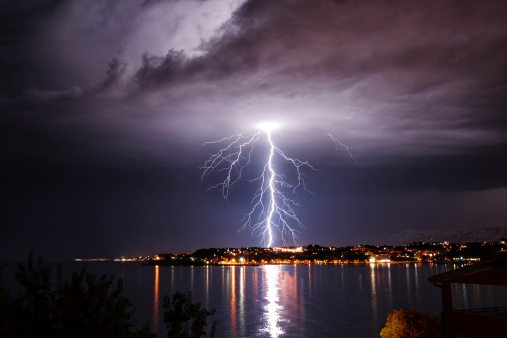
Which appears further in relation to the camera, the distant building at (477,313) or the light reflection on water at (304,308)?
the light reflection on water at (304,308)

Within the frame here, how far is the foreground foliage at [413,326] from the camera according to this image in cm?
2283

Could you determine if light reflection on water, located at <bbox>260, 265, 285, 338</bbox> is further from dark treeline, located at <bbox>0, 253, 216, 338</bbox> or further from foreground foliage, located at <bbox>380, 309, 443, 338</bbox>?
dark treeline, located at <bbox>0, 253, 216, 338</bbox>

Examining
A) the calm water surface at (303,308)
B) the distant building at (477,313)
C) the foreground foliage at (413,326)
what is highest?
the distant building at (477,313)

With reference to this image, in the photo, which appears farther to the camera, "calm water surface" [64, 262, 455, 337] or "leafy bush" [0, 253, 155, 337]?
"calm water surface" [64, 262, 455, 337]

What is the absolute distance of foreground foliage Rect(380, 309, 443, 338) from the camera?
22.8 metres

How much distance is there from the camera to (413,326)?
2331cm

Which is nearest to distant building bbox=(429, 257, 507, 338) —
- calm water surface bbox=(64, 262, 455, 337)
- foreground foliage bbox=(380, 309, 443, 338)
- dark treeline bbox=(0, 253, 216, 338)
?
foreground foliage bbox=(380, 309, 443, 338)

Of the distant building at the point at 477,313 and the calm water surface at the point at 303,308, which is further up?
the distant building at the point at 477,313

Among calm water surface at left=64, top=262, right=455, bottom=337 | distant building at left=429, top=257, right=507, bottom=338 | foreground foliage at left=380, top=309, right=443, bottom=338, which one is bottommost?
calm water surface at left=64, top=262, right=455, bottom=337

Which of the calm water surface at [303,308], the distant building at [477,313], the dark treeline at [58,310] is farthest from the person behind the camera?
the calm water surface at [303,308]

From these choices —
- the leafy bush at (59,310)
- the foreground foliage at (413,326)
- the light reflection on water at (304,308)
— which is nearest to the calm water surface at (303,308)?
the light reflection on water at (304,308)

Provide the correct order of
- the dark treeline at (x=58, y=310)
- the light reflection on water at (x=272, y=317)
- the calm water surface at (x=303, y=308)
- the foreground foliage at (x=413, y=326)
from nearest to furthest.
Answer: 1. the dark treeline at (x=58, y=310)
2. the foreground foliage at (x=413, y=326)
3. the light reflection on water at (x=272, y=317)
4. the calm water surface at (x=303, y=308)

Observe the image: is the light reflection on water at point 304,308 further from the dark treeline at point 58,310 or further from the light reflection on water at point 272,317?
the dark treeline at point 58,310

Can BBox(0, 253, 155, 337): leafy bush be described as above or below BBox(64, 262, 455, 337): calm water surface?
above
